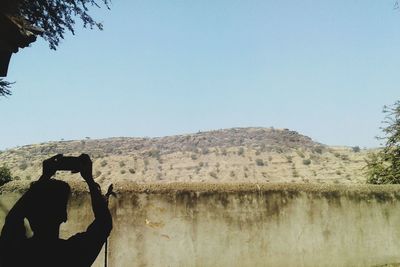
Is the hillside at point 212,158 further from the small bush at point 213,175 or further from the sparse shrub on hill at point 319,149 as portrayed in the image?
the sparse shrub on hill at point 319,149

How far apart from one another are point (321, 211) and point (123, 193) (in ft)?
14.6

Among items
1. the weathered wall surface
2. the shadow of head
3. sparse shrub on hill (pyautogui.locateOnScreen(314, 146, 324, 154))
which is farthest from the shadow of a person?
sparse shrub on hill (pyautogui.locateOnScreen(314, 146, 324, 154))

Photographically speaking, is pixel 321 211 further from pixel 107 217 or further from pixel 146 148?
pixel 146 148

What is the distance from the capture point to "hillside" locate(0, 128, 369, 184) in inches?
1534

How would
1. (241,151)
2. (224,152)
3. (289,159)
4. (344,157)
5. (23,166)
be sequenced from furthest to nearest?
1. (224,152)
2. (241,151)
3. (344,157)
4. (289,159)
5. (23,166)

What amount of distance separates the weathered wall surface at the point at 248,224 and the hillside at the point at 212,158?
23934 mm

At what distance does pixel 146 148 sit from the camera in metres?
52.8

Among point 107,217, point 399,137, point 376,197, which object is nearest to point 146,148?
point 399,137

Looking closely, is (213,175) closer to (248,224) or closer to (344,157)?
(344,157)

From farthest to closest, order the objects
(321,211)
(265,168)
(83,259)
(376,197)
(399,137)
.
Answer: (265,168) < (399,137) < (376,197) < (321,211) < (83,259)

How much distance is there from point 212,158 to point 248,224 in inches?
1527

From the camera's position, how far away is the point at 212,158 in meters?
47.2

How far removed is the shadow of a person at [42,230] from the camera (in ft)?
6.27

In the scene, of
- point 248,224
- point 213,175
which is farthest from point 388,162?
point 213,175
